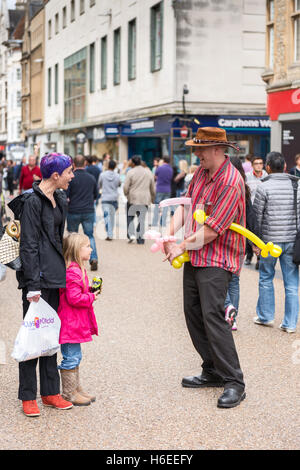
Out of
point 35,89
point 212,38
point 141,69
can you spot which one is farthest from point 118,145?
point 35,89

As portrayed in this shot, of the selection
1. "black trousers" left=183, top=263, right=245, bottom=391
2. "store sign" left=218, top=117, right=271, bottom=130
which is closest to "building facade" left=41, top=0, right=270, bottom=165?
"store sign" left=218, top=117, right=271, bottom=130

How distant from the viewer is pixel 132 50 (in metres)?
34.5

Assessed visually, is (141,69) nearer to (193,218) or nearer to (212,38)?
(212,38)

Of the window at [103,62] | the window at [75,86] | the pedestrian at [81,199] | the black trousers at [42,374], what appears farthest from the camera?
the window at [75,86]

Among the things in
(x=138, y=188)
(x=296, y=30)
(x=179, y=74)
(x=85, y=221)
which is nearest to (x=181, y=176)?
(x=296, y=30)

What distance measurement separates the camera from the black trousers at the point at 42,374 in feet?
17.1

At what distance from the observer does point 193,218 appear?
5.70 metres

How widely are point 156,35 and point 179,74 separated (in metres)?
2.71

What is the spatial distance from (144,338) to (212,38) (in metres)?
24.1

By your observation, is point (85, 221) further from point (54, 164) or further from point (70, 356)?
point (54, 164)

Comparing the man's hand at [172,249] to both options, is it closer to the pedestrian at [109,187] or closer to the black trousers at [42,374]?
the black trousers at [42,374]

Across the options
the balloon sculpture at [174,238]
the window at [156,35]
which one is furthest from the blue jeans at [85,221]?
the window at [156,35]

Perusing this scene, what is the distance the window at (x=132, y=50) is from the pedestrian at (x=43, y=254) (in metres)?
29.6
